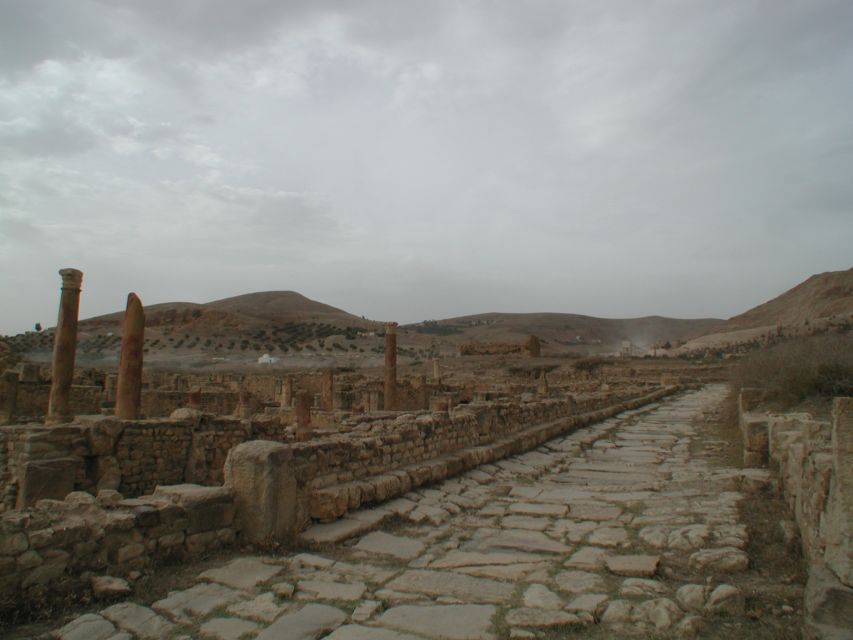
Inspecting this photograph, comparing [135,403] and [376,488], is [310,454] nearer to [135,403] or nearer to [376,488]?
[376,488]

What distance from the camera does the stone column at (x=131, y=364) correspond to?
11539 mm

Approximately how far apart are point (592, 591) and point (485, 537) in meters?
1.45

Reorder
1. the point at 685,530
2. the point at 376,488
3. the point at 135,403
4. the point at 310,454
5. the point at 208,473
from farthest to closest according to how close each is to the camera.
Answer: the point at 135,403, the point at 208,473, the point at 376,488, the point at 310,454, the point at 685,530

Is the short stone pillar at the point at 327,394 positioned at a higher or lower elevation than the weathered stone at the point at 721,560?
higher

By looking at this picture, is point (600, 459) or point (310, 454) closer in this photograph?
point (310, 454)

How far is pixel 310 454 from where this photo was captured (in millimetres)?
5250

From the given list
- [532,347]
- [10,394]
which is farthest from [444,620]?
[532,347]

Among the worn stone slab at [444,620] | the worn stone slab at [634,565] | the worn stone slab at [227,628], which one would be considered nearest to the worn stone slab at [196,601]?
the worn stone slab at [227,628]

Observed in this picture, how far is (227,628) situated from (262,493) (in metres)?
1.42

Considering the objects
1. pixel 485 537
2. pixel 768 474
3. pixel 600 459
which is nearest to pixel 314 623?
pixel 485 537

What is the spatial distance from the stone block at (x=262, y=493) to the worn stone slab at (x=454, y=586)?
1134 mm

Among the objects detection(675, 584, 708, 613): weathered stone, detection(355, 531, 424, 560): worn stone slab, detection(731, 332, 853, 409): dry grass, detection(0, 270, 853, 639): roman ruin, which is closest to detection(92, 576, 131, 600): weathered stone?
detection(0, 270, 853, 639): roman ruin

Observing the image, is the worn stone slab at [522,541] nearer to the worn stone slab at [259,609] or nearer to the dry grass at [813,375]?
the worn stone slab at [259,609]

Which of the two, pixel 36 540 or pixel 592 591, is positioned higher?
pixel 36 540
